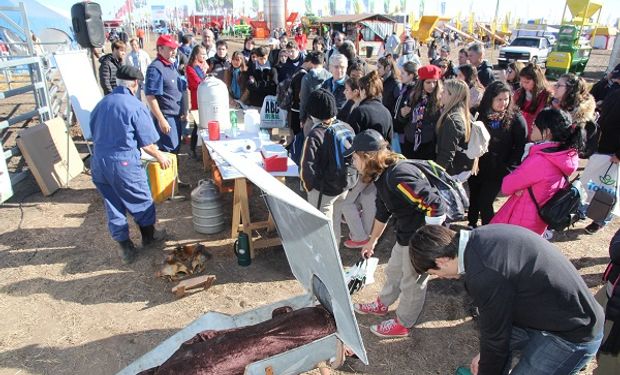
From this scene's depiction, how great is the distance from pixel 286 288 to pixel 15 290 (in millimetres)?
2506

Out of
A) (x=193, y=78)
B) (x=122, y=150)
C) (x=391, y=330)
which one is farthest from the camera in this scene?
(x=193, y=78)

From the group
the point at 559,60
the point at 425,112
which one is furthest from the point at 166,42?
the point at 559,60

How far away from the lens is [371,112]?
3947 millimetres

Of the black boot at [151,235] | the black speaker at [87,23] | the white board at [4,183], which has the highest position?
the black speaker at [87,23]

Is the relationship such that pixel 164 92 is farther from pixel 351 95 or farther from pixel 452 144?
pixel 452 144

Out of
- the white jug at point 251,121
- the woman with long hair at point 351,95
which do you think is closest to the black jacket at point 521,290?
the woman with long hair at point 351,95

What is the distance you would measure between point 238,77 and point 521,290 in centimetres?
695

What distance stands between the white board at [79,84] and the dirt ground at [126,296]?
1.49 m

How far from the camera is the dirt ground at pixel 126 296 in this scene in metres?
2.97

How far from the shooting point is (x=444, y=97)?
149 inches

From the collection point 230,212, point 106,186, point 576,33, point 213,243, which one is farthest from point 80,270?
point 576,33

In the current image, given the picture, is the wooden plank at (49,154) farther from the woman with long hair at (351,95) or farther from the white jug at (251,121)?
the woman with long hair at (351,95)

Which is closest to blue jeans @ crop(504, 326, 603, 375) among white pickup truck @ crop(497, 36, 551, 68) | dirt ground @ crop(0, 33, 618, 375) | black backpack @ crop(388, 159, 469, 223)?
black backpack @ crop(388, 159, 469, 223)

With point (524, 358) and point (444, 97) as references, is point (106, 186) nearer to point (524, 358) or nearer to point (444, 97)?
point (444, 97)
